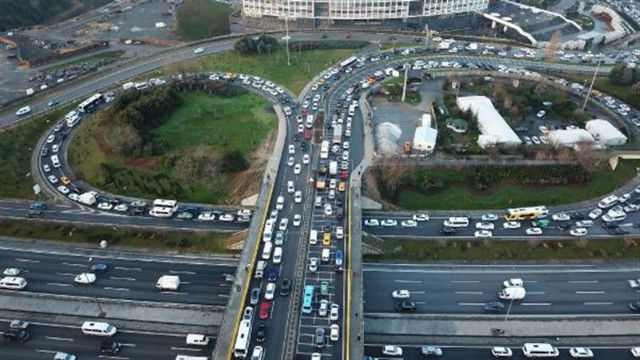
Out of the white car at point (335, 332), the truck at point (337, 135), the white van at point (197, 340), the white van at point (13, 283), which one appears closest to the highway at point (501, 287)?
the white car at point (335, 332)

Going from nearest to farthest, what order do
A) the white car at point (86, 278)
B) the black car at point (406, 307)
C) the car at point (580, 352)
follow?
the car at point (580, 352), the black car at point (406, 307), the white car at point (86, 278)

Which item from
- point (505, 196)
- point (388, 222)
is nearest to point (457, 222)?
point (388, 222)

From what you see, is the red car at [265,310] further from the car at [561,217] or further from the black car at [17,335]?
the car at [561,217]

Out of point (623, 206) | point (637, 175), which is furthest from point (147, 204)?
point (637, 175)

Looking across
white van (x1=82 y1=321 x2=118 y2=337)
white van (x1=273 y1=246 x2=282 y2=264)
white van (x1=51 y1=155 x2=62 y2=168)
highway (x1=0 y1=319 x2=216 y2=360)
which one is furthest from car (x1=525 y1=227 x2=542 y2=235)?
white van (x1=51 y1=155 x2=62 y2=168)

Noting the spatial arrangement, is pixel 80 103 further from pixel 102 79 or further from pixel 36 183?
pixel 36 183

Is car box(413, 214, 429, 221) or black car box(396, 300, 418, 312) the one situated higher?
car box(413, 214, 429, 221)

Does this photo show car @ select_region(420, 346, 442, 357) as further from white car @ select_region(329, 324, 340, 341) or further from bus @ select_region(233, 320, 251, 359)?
bus @ select_region(233, 320, 251, 359)
